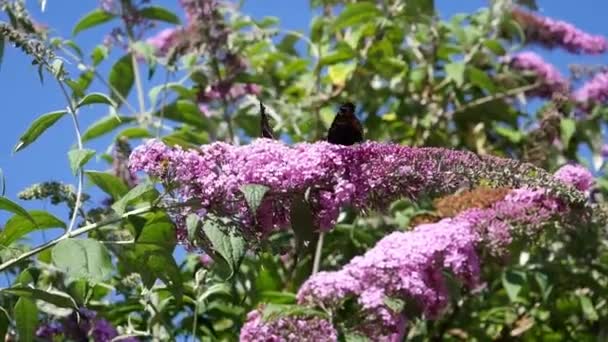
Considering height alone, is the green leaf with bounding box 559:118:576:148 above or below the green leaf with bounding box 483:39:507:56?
below

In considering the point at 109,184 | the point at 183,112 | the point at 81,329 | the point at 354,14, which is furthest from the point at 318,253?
the point at 354,14

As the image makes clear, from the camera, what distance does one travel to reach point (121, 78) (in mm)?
3955

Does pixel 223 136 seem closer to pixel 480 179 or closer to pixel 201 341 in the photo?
pixel 201 341

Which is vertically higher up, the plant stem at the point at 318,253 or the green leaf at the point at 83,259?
the plant stem at the point at 318,253

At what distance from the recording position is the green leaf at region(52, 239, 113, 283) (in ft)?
5.65

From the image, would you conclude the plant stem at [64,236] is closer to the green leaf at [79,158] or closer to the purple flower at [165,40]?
the green leaf at [79,158]

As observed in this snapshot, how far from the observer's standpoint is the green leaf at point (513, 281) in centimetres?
344

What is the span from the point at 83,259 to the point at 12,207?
0.19 m

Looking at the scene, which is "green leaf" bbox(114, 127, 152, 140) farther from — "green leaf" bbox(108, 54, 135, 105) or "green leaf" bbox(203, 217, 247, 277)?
"green leaf" bbox(203, 217, 247, 277)

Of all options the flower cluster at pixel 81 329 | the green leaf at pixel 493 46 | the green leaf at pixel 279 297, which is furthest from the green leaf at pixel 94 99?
the green leaf at pixel 493 46

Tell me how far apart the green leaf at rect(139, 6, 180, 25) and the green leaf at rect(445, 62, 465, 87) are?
111 centimetres

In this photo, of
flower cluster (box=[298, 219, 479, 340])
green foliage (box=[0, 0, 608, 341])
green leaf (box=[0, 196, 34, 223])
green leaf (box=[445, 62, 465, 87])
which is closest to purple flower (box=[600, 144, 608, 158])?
green foliage (box=[0, 0, 608, 341])

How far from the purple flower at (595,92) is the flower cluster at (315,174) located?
3483mm

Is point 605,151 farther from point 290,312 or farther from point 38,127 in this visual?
point 38,127
